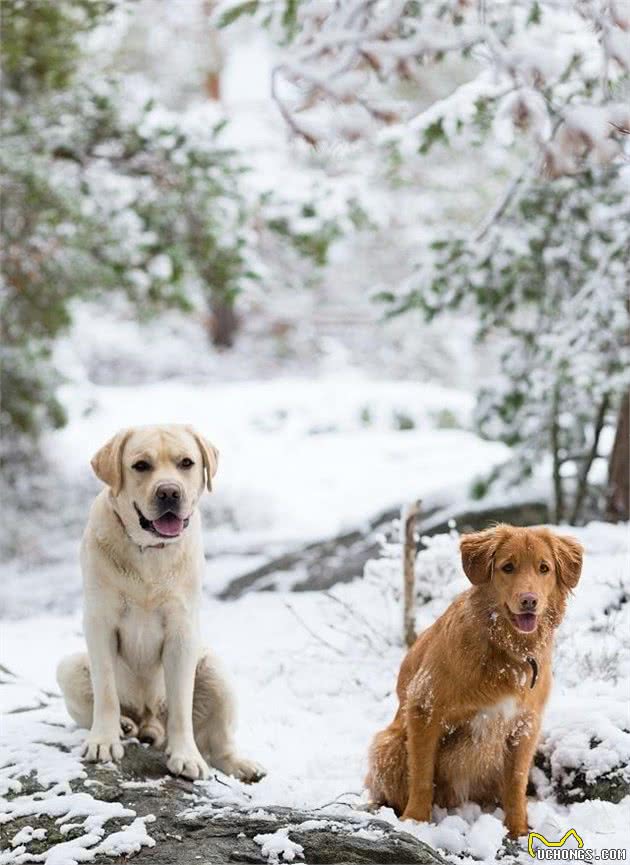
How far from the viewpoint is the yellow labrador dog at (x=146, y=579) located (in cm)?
395

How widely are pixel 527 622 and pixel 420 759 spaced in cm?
71

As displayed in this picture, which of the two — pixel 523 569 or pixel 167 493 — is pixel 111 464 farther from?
pixel 523 569

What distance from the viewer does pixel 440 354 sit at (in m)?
23.7

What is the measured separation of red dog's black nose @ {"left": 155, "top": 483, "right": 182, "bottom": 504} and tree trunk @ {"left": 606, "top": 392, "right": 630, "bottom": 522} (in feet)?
17.3

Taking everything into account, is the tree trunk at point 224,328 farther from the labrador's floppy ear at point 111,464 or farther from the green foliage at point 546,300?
the labrador's floppy ear at point 111,464

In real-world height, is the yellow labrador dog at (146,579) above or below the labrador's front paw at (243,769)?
above

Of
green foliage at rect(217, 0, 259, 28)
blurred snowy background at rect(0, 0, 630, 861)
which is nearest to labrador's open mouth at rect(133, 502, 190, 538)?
blurred snowy background at rect(0, 0, 630, 861)

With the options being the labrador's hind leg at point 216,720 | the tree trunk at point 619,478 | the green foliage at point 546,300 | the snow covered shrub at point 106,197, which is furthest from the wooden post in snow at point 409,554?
the snow covered shrub at point 106,197

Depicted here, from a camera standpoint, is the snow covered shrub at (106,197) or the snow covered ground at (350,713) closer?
the snow covered ground at (350,713)

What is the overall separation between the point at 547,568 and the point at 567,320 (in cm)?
490

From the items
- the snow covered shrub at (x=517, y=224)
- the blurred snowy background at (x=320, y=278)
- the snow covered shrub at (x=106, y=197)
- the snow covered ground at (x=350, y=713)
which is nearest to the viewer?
the snow covered ground at (x=350, y=713)

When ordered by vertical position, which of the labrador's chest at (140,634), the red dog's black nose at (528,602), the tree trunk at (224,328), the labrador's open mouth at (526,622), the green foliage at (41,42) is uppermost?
the green foliage at (41,42)

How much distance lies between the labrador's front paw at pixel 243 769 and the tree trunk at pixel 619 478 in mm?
4905

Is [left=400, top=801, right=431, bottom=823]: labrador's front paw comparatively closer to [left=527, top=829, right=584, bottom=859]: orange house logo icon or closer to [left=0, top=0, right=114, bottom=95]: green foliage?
[left=527, top=829, right=584, bottom=859]: orange house logo icon
